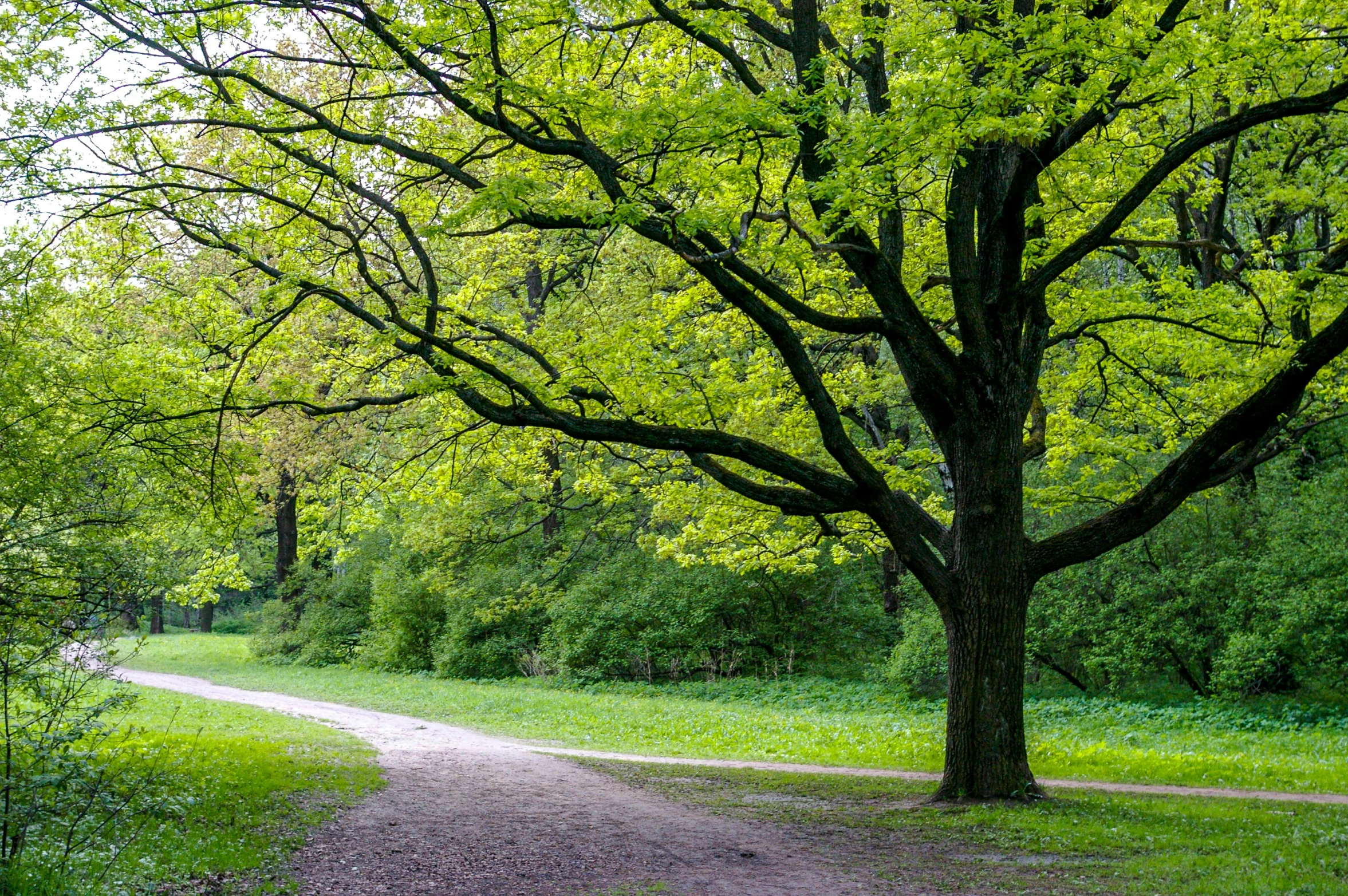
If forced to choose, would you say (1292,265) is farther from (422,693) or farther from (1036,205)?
(422,693)

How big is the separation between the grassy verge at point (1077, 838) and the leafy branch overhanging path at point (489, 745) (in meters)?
0.90

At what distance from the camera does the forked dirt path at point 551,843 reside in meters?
6.93

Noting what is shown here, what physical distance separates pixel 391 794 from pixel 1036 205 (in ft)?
31.2

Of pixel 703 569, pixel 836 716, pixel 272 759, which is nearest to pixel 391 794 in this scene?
pixel 272 759

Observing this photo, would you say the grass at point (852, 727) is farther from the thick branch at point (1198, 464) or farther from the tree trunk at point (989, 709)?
the thick branch at point (1198, 464)

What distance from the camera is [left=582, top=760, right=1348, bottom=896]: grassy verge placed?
6770mm

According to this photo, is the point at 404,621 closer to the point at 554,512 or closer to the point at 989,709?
the point at 554,512

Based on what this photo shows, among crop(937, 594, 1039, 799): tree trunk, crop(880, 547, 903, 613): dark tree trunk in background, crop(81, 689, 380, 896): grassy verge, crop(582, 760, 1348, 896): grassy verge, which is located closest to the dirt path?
crop(81, 689, 380, 896): grassy verge

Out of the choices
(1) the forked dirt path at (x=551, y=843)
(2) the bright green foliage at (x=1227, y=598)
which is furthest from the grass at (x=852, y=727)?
(1) the forked dirt path at (x=551, y=843)

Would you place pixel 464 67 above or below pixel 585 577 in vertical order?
above

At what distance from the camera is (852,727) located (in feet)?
56.7

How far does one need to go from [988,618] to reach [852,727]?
788 centimetres

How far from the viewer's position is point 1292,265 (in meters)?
17.1

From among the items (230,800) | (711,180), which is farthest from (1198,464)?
(230,800)
